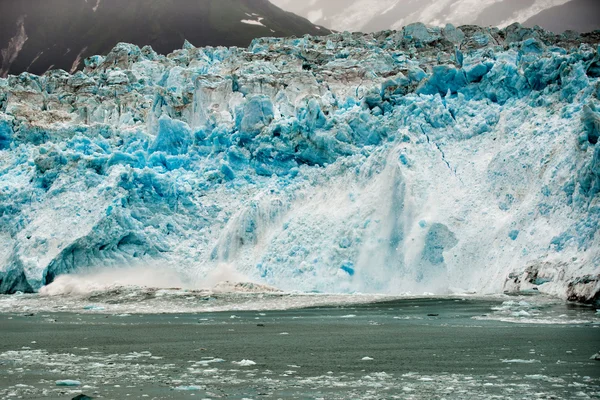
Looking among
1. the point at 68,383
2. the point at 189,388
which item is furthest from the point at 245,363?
the point at 68,383

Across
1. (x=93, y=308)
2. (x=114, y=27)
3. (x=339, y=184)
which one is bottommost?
(x=93, y=308)

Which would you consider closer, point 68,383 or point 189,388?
point 189,388

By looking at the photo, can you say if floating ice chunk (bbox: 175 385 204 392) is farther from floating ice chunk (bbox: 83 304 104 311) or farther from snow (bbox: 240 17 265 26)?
snow (bbox: 240 17 265 26)

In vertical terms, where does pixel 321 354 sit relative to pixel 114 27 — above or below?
below

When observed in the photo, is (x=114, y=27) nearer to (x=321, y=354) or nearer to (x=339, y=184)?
(x=339, y=184)

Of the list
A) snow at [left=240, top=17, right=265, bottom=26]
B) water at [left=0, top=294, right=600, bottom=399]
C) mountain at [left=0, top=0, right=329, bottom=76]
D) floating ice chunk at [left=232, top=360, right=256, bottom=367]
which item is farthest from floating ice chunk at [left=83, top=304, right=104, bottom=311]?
snow at [left=240, top=17, right=265, bottom=26]

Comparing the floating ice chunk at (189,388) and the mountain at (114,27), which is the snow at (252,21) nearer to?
the mountain at (114,27)
